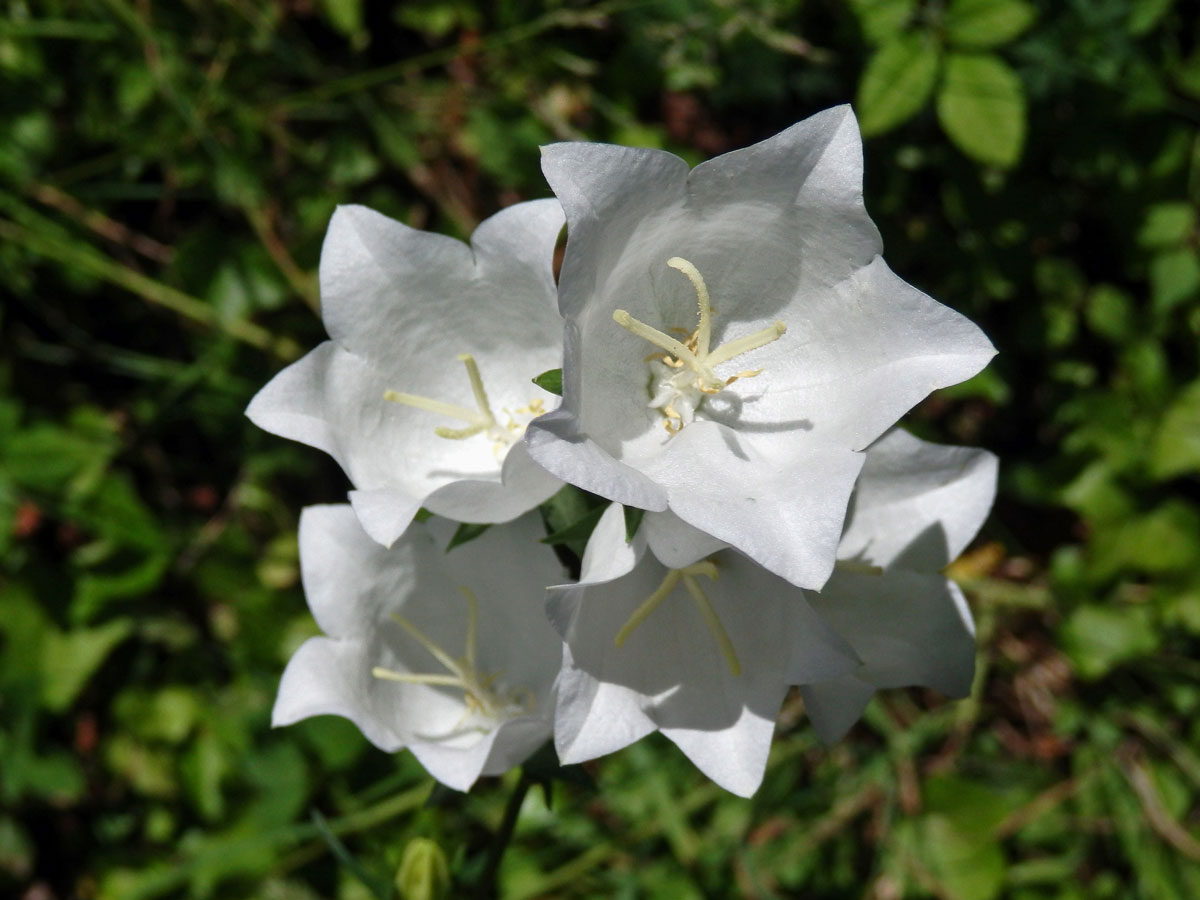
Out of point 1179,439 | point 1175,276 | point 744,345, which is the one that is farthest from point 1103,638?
point 744,345

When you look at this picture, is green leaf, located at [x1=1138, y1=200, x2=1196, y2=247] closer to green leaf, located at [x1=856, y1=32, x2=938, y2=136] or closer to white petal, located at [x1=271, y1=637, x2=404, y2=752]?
green leaf, located at [x1=856, y1=32, x2=938, y2=136]

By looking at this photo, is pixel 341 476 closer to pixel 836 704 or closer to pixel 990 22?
pixel 836 704

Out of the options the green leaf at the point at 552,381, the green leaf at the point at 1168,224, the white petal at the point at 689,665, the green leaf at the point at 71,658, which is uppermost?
the green leaf at the point at 552,381

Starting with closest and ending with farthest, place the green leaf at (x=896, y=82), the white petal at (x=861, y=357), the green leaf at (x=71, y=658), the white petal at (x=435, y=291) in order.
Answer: the white petal at (x=861, y=357)
the white petal at (x=435, y=291)
the green leaf at (x=896, y=82)
the green leaf at (x=71, y=658)

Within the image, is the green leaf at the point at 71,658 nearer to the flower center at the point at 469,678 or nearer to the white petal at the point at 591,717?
the flower center at the point at 469,678

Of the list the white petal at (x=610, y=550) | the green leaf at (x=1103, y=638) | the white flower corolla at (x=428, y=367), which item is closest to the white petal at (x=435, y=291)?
the white flower corolla at (x=428, y=367)

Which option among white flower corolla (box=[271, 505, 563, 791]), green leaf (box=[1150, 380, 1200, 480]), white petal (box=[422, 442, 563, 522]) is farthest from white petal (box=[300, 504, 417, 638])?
green leaf (box=[1150, 380, 1200, 480])

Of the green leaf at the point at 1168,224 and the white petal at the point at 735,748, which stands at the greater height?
the white petal at the point at 735,748
